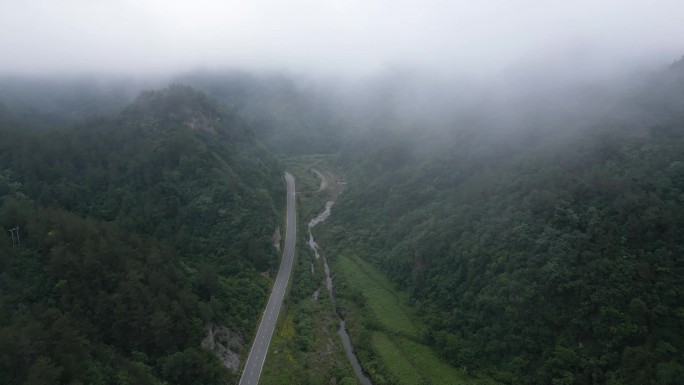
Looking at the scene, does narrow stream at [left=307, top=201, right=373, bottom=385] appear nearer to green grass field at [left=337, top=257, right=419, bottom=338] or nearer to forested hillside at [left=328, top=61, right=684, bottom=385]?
green grass field at [left=337, top=257, right=419, bottom=338]

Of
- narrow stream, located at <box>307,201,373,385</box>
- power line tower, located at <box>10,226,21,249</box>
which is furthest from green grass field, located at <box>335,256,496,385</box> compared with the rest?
power line tower, located at <box>10,226,21,249</box>

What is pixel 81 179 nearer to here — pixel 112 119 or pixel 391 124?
pixel 112 119

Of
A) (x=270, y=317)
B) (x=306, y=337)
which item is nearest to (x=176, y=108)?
(x=270, y=317)

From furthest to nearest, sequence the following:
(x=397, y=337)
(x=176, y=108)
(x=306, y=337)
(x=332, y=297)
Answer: (x=176, y=108), (x=332, y=297), (x=397, y=337), (x=306, y=337)

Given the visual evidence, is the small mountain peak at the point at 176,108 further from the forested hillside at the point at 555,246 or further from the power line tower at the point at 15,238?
the power line tower at the point at 15,238

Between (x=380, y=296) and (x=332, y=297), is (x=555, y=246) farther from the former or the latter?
(x=332, y=297)

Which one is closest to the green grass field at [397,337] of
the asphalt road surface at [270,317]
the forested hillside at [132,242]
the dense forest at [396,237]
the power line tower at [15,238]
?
the dense forest at [396,237]

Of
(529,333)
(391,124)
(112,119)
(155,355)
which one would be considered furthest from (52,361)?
(391,124)
